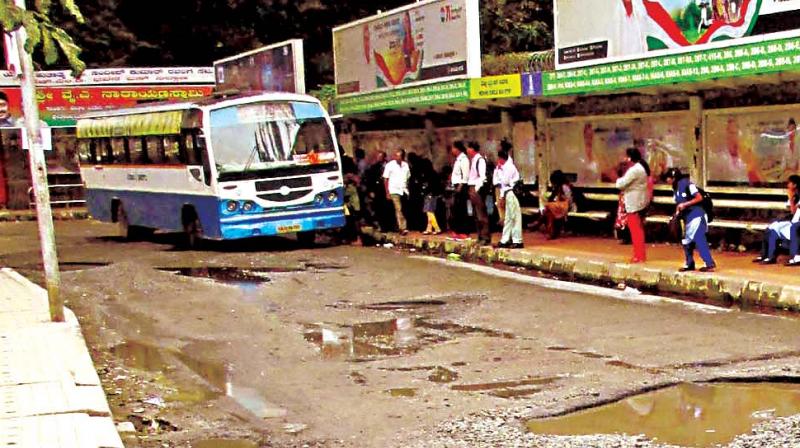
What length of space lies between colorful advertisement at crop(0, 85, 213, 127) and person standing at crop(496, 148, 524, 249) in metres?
18.6

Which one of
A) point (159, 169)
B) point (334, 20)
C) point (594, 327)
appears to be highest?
point (334, 20)

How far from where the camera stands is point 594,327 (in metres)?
10.7

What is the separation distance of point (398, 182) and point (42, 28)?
12.9 meters

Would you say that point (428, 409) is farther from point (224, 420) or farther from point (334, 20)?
point (334, 20)

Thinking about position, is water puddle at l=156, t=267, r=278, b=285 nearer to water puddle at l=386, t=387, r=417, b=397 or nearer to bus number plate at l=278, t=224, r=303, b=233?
bus number plate at l=278, t=224, r=303, b=233

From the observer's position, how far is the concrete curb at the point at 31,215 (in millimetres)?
33000

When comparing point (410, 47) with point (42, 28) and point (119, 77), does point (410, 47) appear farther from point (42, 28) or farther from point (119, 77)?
point (119, 77)

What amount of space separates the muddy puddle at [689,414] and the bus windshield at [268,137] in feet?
39.9

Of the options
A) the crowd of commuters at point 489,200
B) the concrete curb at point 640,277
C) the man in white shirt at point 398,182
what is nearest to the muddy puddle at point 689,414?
the concrete curb at point 640,277

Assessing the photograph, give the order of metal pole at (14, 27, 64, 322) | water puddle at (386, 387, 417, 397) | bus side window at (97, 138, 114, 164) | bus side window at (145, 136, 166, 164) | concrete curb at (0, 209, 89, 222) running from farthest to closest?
1. concrete curb at (0, 209, 89, 222)
2. bus side window at (97, 138, 114, 164)
3. bus side window at (145, 136, 166, 164)
4. metal pole at (14, 27, 64, 322)
5. water puddle at (386, 387, 417, 397)

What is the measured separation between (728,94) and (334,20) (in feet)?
76.7

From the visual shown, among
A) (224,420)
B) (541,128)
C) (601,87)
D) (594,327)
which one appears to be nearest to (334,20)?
(541,128)

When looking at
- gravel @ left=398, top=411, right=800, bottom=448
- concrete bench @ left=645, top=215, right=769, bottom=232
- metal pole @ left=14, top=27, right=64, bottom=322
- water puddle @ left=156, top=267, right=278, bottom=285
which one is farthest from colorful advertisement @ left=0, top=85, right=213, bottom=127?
gravel @ left=398, top=411, right=800, bottom=448

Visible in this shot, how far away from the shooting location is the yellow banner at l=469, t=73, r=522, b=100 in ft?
56.9
